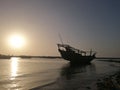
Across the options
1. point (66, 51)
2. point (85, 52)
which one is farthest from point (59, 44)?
point (85, 52)

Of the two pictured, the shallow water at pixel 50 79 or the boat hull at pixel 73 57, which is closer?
the shallow water at pixel 50 79

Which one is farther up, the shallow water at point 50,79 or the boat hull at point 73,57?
the boat hull at point 73,57

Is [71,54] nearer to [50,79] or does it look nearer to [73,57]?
[73,57]

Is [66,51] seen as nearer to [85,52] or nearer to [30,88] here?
[85,52]

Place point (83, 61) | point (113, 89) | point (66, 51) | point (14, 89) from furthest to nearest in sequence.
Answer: point (83, 61)
point (66, 51)
point (14, 89)
point (113, 89)

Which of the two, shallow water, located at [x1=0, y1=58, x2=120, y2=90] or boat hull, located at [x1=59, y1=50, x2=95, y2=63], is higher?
boat hull, located at [x1=59, y1=50, x2=95, y2=63]

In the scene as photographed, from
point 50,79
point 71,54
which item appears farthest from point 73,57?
point 50,79

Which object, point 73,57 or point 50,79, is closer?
point 50,79

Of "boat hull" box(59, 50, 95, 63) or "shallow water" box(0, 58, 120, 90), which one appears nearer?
"shallow water" box(0, 58, 120, 90)

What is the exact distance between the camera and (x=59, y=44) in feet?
272

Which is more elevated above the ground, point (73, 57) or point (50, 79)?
point (73, 57)

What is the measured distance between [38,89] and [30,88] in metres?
1.28

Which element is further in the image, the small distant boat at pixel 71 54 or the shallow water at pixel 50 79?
the small distant boat at pixel 71 54

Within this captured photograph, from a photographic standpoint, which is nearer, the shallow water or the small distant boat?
the shallow water
